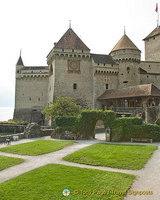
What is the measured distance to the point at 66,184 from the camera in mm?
7352

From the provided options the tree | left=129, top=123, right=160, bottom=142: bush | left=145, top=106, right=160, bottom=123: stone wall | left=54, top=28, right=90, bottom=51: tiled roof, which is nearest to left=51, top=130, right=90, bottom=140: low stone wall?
left=129, top=123, right=160, bottom=142: bush

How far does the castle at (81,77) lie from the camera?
3221cm

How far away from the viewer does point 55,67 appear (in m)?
32.1

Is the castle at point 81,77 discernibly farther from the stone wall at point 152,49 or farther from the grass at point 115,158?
the grass at point 115,158

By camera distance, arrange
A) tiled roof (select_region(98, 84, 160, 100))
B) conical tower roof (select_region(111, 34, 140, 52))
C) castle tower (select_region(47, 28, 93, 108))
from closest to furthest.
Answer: tiled roof (select_region(98, 84, 160, 100)), castle tower (select_region(47, 28, 93, 108)), conical tower roof (select_region(111, 34, 140, 52))

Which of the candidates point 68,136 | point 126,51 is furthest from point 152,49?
point 68,136

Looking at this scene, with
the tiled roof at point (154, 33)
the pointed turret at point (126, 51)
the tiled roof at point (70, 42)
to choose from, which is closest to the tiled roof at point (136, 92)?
the pointed turret at point (126, 51)

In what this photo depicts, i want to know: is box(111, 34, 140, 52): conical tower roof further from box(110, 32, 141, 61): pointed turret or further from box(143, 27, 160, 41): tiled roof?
box(143, 27, 160, 41): tiled roof

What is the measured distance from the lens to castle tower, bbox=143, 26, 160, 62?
4262 centimetres

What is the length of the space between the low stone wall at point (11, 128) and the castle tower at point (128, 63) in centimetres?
1970

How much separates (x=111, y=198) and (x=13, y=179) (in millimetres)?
4366

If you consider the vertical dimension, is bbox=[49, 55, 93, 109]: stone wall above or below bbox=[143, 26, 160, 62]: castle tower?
below

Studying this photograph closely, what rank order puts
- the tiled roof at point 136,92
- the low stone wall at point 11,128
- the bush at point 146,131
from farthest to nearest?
the low stone wall at point 11,128 < the tiled roof at point 136,92 < the bush at point 146,131

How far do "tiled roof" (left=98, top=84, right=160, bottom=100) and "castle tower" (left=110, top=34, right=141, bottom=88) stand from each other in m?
4.57
